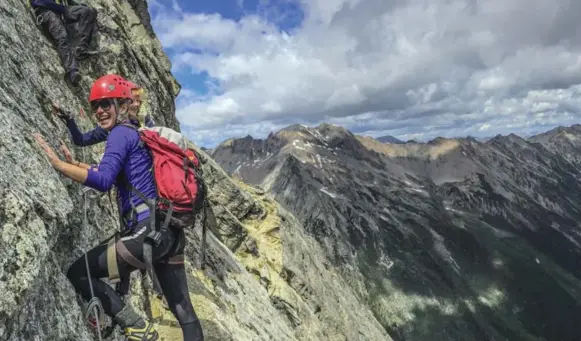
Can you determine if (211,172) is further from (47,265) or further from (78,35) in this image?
(47,265)

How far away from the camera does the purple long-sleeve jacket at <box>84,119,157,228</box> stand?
7.62m

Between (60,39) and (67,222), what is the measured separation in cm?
1023

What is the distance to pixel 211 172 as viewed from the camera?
37281 millimetres

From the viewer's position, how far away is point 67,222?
8.05m

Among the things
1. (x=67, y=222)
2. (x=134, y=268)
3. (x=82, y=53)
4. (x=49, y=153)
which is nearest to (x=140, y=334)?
(x=134, y=268)

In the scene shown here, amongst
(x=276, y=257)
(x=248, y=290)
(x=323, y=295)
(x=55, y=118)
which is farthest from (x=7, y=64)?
(x=323, y=295)

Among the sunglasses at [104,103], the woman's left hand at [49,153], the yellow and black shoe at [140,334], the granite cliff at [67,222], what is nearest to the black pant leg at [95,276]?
the granite cliff at [67,222]

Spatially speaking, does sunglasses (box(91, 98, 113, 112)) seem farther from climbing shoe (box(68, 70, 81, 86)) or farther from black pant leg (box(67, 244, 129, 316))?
climbing shoe (box(68, 70, 81, 86))

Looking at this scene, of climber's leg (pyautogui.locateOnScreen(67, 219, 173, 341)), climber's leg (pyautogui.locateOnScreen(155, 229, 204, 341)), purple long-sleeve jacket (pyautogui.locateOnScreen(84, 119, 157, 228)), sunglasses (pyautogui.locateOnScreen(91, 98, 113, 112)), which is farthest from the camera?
climber's leg (pyautogui.locateOnScreen(155, 229, 204, 341))

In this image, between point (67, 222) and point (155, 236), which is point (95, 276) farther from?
point (155, 236)

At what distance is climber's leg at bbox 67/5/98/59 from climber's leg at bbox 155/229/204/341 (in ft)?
40.2

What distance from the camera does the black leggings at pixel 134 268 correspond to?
26.1 ft

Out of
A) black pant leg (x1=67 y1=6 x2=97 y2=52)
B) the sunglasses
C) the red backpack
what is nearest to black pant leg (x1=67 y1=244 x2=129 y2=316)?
the red backpack

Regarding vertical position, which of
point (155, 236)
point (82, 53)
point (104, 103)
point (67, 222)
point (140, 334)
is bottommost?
point (140, 334)
